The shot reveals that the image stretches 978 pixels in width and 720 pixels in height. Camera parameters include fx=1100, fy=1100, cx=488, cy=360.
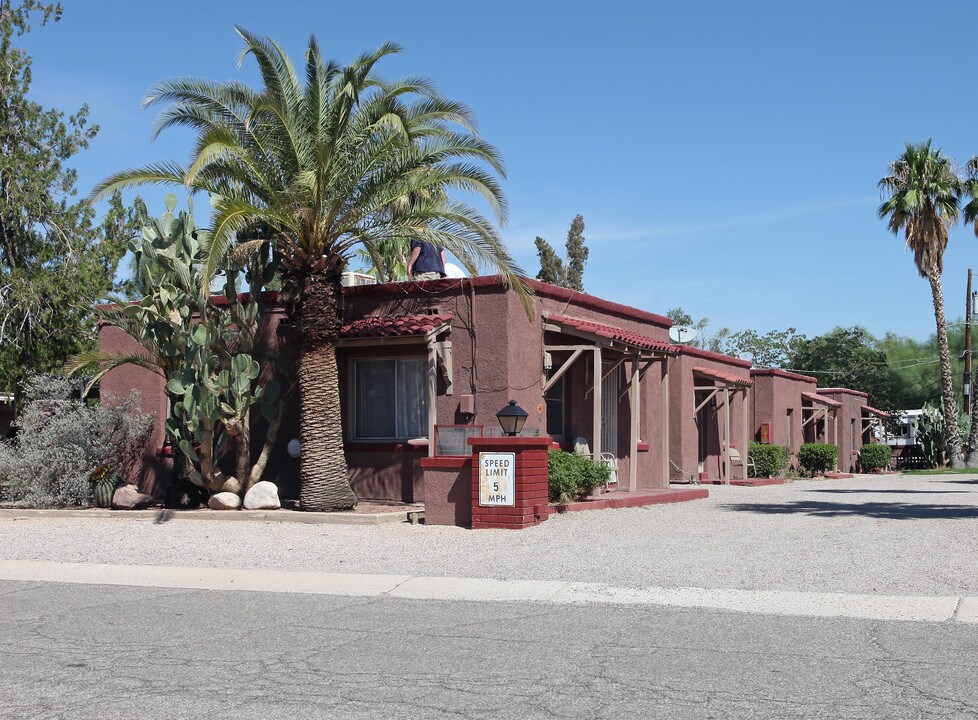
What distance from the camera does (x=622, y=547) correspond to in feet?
44.1

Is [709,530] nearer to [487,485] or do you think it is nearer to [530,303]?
[487,485]

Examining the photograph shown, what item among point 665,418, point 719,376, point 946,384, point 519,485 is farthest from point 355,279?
point 946,384

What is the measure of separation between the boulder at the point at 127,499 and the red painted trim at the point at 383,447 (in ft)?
12.3

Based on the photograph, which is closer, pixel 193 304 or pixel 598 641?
pixel 598 641

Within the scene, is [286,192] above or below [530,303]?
above

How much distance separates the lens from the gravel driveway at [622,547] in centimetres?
1126

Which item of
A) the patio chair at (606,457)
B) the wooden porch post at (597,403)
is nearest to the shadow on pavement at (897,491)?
the patio chair at (606,457)

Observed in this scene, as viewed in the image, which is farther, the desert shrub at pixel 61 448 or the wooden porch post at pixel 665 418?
the wooden porch post at pixel 665 418

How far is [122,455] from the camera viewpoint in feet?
67.6

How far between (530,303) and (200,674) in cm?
1086

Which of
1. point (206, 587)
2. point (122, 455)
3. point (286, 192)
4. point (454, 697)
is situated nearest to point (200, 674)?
point (454, 697)

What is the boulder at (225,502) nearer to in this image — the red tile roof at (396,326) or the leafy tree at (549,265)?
the red tile roof at (396,326)

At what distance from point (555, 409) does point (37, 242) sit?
42.1 ft

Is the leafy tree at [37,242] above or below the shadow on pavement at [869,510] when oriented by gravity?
above
